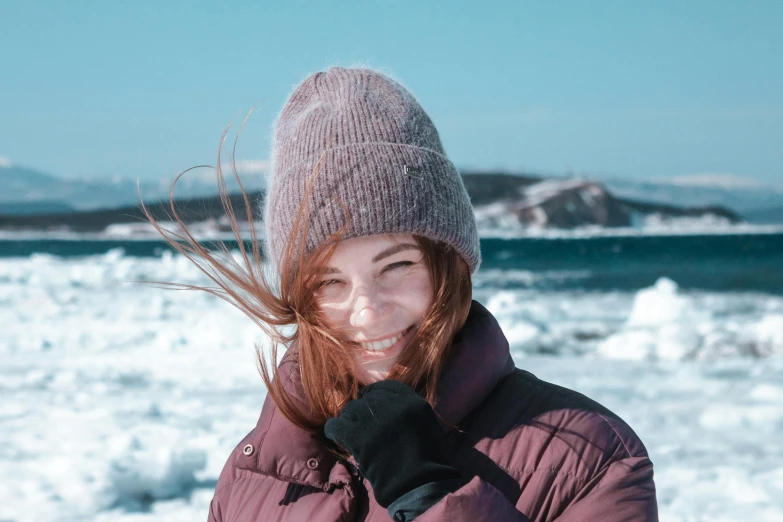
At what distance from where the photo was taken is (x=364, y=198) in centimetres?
125

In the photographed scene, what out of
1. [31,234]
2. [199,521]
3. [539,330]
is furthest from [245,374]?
[31,234]

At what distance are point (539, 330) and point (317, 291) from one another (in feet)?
27.3

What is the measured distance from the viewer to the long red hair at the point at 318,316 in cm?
125

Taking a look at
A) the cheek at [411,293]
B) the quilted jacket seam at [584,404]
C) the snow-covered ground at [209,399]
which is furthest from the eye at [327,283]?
the snow-covered ground at [209,399]

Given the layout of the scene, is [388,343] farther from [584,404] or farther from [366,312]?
[584,404]

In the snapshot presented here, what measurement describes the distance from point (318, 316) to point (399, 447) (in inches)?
12.6

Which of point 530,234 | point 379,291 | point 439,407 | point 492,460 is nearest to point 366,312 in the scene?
point 379,291

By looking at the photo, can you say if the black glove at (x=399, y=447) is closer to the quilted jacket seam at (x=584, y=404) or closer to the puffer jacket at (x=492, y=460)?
the puffer jacket at (x=492, y=460)

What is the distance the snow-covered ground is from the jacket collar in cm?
249

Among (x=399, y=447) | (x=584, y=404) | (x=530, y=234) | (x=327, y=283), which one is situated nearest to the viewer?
(x=399, y=447)

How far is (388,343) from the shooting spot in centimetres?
128

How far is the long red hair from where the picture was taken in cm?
125

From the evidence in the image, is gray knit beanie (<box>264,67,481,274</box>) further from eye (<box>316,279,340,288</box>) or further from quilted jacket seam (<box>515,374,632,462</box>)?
quilted jacket seam (<box>515,374,632,462</box>)

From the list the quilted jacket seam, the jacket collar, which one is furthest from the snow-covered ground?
the quilted jacket seam
